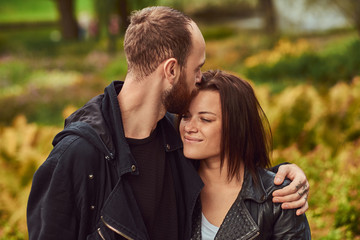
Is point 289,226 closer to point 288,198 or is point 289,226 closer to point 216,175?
point 288,198

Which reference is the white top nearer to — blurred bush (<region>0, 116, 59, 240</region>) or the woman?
the woman

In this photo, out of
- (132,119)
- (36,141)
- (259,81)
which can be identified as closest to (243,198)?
(132,119)

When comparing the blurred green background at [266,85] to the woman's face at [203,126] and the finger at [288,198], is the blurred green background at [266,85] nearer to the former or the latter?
the finger at [288,198]

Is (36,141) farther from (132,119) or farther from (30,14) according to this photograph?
(30,14)

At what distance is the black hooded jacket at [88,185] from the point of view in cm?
217

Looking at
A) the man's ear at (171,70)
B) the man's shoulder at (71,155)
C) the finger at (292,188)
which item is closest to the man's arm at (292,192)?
the finger at (292,188)

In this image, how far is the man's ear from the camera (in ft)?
8.05

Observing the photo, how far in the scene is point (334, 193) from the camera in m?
4.73

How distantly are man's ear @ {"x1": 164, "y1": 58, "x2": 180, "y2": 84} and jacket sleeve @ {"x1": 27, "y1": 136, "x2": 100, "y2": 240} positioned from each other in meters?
0.61

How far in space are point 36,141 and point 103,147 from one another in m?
4.74

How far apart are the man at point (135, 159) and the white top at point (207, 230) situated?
0.39 feet

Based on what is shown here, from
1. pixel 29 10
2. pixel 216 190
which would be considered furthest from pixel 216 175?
pixel 29 10

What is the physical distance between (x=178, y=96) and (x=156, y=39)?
349mm

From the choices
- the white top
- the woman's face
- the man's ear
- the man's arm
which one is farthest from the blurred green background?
the man's ear
